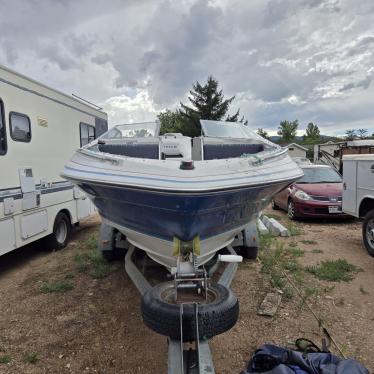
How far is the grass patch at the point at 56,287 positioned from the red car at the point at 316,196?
468 centimetres

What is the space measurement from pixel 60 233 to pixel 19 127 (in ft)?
7.12

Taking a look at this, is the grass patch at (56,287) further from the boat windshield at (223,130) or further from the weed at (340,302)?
the weed at (340,302)

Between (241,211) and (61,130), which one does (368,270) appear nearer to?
(241,211)

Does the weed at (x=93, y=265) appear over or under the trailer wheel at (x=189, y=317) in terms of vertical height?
under

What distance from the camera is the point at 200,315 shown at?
8.22 feet

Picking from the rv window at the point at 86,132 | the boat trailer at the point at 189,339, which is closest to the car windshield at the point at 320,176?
the rv window at the point at 86,132

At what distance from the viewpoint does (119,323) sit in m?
3.79

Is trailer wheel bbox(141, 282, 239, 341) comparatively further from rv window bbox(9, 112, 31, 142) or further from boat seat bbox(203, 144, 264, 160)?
rv window bbox(9, 112, 31, 142)

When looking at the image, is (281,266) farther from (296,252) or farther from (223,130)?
(223,130)

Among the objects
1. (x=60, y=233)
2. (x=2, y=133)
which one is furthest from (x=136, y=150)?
(x=60, y=233)

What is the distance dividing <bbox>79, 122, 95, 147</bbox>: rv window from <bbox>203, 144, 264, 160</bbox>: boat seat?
3.77 meters

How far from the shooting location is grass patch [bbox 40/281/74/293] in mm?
4613

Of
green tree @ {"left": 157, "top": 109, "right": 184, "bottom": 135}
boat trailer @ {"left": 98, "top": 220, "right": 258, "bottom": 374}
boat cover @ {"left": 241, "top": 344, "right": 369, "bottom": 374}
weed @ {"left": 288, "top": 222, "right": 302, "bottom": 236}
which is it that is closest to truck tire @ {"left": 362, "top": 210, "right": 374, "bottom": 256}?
weed @ {"left": 288, "top": 222, "right": 302, "bottom": 236}

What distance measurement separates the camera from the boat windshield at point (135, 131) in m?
5.49
